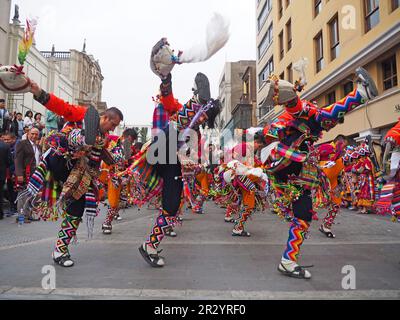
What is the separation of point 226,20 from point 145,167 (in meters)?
1.84

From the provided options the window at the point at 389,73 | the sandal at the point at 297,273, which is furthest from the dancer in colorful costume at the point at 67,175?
the window at the point at 389,73

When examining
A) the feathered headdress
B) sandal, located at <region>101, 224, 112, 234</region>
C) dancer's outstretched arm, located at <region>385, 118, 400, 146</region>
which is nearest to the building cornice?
dancer's outstretched arm, located at <region>385, 118, 400, 146</region>

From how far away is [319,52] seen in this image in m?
16.6

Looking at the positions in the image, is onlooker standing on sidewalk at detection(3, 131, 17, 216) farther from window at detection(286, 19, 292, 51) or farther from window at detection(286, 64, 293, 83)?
window at detection(286, 19, 292, 51)

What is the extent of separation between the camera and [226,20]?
9.51ft

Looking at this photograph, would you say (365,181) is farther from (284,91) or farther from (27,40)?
(27,40)

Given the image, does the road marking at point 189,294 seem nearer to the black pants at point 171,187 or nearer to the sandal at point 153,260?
the sandal at point 153,260

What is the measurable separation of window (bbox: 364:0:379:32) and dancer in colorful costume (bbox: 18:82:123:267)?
463 inches

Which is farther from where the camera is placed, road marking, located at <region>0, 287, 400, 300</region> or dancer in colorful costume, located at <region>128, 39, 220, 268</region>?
dancer in colorful costume, located at <region>128, 39, 220, 268</region>

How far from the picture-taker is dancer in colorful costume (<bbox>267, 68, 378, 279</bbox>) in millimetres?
3162

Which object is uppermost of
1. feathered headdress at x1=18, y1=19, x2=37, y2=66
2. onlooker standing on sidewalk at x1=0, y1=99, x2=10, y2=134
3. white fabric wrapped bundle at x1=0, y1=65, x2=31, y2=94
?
onlooker standing on sidewalk at x1=0, y1=99, x2=10, y2=134

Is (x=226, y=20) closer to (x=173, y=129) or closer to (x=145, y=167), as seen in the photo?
(x=173, y=129)

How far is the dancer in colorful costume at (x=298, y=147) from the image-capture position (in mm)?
3162

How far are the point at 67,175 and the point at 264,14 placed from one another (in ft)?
91.6
